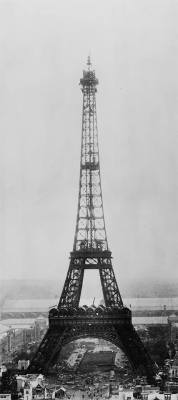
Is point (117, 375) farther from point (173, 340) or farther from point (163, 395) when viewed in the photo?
point (173, 340)

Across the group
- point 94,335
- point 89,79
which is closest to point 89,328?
point 94,335

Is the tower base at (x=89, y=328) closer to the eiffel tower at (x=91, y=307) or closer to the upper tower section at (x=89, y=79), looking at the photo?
the eiffel tower at (x=91, y=307)

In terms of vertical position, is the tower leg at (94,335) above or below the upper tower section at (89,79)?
below

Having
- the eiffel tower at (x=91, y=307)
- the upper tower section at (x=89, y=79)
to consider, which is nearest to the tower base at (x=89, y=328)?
the eiffel tower at (x=91, y=307)

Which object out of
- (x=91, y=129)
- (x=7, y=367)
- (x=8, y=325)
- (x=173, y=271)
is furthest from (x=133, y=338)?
(x=8, y=325)

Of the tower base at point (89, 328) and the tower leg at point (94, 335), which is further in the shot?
the tower base at point (89, 328)

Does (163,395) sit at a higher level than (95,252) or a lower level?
lower

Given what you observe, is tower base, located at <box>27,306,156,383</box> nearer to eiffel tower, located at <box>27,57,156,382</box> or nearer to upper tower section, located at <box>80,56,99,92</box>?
eiffel tower, located at <box>27,57,156,382</box>

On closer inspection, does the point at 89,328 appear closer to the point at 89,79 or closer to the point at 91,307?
the point at 91,307
